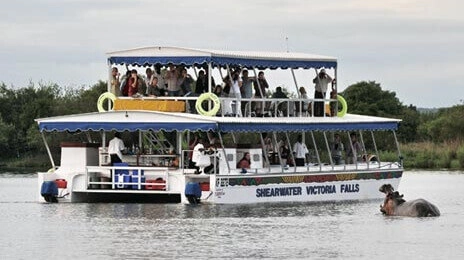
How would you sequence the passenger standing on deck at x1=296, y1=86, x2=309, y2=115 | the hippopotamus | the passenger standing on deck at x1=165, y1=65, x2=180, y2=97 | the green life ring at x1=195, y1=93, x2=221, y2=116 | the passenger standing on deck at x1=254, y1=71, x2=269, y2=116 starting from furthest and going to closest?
1. the passenger standing on deck at x1=296, y1=86, x2=309, y2=115
2. the passenger standing on deck at x1=254, y1=71, x2=269, y2=116
3. the passenger standing on deck at x1=165, y1=65, x2=180, y2=97
4. the green life ring at x1=195, y1=93, x2=221, y2=116
5. the hippopotamus

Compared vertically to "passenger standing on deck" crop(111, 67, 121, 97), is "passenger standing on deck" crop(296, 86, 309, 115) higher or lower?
lower

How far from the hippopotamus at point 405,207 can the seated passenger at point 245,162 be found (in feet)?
13.9

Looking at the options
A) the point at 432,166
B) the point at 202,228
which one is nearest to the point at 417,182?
the point at 432,166

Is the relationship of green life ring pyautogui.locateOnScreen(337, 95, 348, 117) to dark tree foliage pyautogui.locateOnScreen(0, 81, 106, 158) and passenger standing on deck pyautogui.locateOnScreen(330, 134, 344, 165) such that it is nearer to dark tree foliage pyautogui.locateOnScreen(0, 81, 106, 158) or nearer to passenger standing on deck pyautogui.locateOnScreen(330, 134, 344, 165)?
passenger standing on deck pyautogui.locateOnScreen(330, 134, 344, 165)

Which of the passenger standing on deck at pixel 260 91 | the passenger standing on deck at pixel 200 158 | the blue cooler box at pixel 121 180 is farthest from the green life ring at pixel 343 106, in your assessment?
the blue cooler box at pixel 121 180

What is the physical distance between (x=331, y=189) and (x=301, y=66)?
3.82 metres

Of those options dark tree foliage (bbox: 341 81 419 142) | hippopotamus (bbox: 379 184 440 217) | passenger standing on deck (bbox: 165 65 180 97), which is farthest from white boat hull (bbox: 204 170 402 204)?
dark tree foliage (bbox: 341 81 419 142)

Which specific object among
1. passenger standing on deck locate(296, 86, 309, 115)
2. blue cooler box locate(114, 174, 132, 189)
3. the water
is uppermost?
passenger standing on deck locate(296, 86, 309, 115)

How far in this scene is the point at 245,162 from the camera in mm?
48719

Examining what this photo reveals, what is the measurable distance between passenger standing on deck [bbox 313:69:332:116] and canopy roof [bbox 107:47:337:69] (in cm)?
46

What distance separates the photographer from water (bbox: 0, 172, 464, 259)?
3691 cm

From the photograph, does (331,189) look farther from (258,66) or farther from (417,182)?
(417,182)

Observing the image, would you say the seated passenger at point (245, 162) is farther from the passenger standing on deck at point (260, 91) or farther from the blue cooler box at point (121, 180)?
the blue cooler box at point (121, 180)

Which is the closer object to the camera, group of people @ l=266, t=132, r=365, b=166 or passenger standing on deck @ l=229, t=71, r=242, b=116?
passenger standing on deck @ l=229, t=71, r=242, b=116
